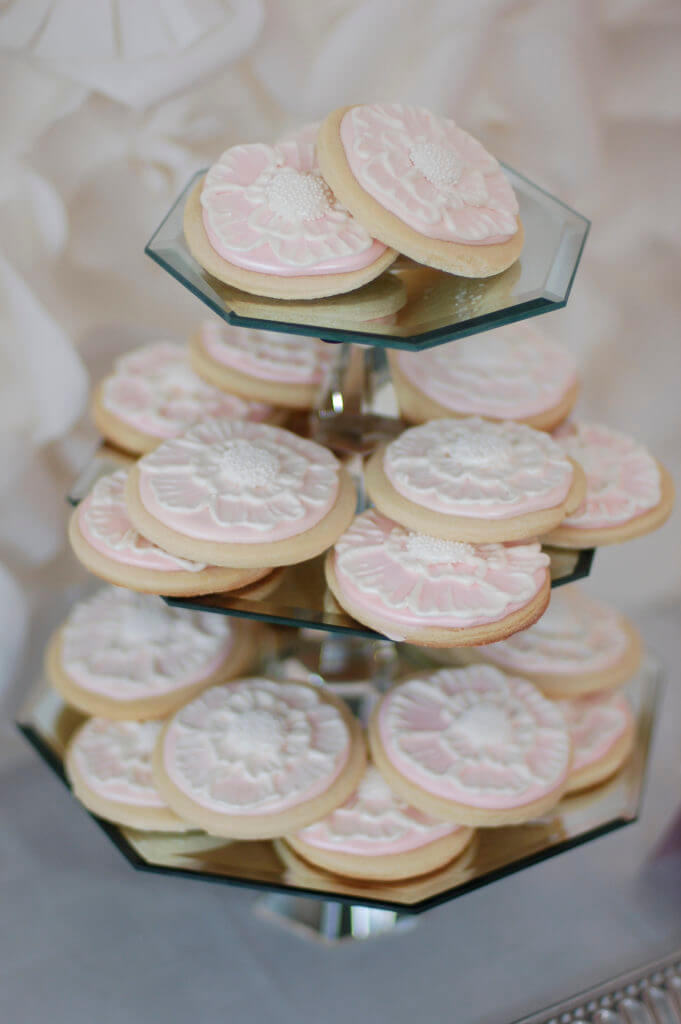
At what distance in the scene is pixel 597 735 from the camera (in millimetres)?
1303

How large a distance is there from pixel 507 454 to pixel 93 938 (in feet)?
2.90

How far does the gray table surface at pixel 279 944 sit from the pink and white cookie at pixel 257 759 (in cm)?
36

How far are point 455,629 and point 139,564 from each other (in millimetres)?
329

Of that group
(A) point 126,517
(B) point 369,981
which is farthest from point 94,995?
(A) point 126,517

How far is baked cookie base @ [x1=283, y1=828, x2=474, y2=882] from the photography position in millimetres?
1092

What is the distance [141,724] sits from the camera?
1250mm

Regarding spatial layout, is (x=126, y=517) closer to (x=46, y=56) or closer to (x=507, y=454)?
(x=507, y=454)

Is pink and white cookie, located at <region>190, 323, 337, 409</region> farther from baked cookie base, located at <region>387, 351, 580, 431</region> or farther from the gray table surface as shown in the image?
the gray table surface

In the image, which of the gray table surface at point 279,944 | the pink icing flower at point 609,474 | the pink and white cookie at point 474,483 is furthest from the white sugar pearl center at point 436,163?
the gray table surface at point 279,944

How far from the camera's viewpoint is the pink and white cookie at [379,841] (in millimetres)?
1095

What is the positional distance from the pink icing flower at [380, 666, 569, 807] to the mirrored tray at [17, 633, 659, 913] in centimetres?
10

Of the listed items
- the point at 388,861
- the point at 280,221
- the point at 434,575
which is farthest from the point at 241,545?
the point at 388,861

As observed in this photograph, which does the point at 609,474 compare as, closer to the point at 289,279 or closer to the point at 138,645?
the point at 289,279

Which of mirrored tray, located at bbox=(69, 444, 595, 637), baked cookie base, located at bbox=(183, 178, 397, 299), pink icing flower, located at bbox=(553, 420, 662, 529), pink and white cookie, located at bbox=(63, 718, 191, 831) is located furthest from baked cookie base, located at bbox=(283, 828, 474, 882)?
baked cookie base, located at bbox=(183, 178, 397, 299)
